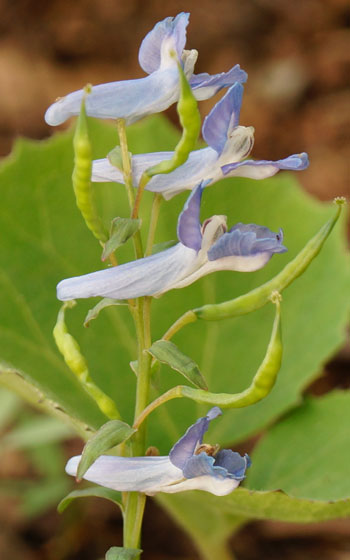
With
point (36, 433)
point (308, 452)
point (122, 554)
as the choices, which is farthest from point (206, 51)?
point (122, 554)

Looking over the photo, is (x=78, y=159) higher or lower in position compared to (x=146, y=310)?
higher

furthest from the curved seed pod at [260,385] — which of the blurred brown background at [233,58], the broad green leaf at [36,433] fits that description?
the blurred brown background at [233,58]

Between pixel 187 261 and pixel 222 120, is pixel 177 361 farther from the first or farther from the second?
pixel 222 120

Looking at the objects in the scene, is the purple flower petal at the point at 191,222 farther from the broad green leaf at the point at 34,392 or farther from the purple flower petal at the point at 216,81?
the broad green leaf at the point at 34,392

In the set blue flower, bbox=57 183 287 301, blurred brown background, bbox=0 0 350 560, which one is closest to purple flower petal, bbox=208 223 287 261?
blue flower, bbox=57 183 287 301

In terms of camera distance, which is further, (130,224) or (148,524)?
(148,524)

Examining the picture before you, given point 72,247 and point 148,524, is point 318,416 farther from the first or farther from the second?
point 148,524

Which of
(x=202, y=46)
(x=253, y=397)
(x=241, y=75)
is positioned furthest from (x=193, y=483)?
(x=202, y=46)

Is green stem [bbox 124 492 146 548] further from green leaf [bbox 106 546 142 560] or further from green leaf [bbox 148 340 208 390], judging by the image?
green leaf [bbox 148 340 208 390]
